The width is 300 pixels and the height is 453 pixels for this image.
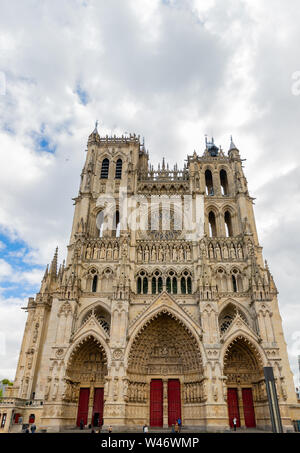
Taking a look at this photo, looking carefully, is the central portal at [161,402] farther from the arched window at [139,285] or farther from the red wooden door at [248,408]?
the arched window at [139,285]

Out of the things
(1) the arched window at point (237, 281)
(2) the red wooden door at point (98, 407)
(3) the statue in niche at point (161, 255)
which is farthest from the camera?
(3) the statue in niche at point (161, 255)

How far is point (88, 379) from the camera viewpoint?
2547 centimetres

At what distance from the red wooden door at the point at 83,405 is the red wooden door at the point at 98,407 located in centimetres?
66

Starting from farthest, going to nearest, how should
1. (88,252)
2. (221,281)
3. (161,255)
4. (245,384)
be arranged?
1. (88,252)
2. (161,255)
3. (221,281)
4. (245,384)

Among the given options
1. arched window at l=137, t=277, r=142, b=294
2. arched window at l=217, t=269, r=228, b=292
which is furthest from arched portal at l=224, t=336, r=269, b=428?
arched window at l=137, t=277, r=142, b=294

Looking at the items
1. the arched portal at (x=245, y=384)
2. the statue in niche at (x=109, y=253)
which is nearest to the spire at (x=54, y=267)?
the statue in niche at (x=109, y=253)

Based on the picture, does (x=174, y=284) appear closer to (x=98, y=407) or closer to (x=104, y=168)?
(x=98, y=407)

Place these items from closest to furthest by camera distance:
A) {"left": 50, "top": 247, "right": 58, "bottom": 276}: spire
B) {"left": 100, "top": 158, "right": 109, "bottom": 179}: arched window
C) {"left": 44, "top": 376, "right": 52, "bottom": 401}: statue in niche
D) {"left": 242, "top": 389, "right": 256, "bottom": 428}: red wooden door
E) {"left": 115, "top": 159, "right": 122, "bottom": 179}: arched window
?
{"left": 44, "top": 376, "right": 52, "bottom": 401}: statue in niche → {"left": 242, "top": 389, "right": 256, "bottom": 428}: red wooden door → {"left": 50, "top": 247, "right": 58, "bottom": 276}: spire → {"left": 115, "top": 159, "right": 122, "bottom": 179}: arched window → {"left": 100, "top": 158, "right": 109, "bottom": 179}: arched window

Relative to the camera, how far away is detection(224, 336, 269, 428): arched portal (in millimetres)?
24062

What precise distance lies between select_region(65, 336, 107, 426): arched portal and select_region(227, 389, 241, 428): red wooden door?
10.4m

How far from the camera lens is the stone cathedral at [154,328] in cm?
2308

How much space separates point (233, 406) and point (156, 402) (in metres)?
6.33

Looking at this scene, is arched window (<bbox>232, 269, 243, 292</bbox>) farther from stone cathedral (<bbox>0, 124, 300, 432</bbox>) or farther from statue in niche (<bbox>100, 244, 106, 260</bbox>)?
statue in niche (<bbox>100, 244, 106, 260</bbox>)

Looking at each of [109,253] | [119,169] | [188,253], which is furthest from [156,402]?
[119,169]
